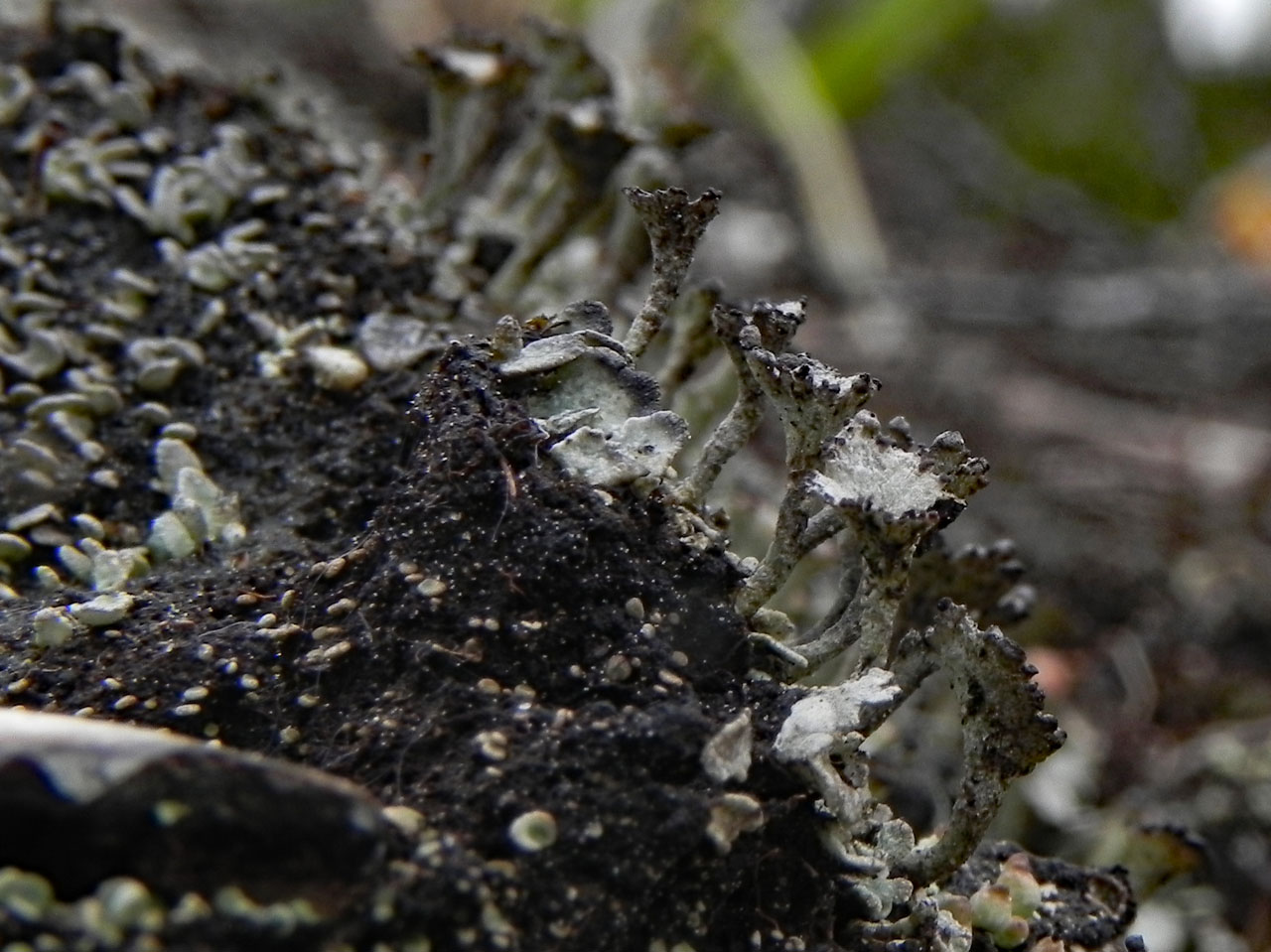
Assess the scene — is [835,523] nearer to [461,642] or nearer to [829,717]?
[829,717]

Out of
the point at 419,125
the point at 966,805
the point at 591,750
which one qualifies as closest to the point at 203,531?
the point at 591,750

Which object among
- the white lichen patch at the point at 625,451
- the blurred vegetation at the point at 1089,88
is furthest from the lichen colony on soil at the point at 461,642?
the blurred vegetation at the point at 1089,88

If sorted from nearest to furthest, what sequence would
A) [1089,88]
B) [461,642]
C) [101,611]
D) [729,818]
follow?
[729,818]
[461,642]
[101,611]
[1089,88]

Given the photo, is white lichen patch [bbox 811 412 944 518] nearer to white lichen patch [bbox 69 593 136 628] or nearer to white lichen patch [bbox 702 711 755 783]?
white lichen patch [bbox 702 711 755 783]

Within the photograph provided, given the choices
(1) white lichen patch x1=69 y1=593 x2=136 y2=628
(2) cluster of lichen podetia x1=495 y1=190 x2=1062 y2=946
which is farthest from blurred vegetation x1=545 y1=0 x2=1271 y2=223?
(1) white lichen patch x1=69 y1=593 x2=136 y2=628

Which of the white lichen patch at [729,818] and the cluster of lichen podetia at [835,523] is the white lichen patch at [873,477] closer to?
the cluster of lichen podetia at [835,523]

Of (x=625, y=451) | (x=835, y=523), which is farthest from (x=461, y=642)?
(x=835, y=523)

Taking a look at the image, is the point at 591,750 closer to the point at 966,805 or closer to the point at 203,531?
the point at 966,805

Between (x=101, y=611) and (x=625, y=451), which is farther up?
(x=625, y=451)
